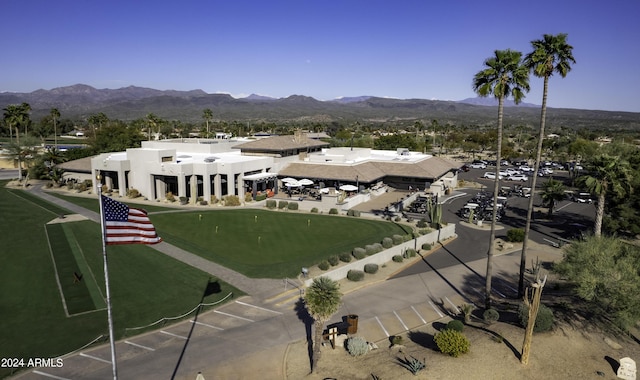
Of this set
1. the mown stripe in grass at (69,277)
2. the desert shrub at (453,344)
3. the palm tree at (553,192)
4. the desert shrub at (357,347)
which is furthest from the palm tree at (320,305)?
the palm tree at (553,192)

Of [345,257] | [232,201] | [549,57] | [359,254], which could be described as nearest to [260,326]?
[345,257]

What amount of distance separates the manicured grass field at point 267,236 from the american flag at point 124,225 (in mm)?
13774

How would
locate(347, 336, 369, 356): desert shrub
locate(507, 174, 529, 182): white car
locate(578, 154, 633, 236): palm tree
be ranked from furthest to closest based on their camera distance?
locate(507, 174, 529, 182): white car < locate(578, 154, 633, 236): palm tree < locate(347, 336, 369, 356): desert shrub

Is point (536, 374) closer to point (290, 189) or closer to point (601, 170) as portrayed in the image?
point (601, 170)

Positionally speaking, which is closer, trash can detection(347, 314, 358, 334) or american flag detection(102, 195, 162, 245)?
american flag detection(102, 195, 162, 245)

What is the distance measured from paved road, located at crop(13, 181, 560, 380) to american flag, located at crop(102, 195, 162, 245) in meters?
6.44

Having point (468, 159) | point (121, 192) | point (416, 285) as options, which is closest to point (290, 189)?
point (121, 192)

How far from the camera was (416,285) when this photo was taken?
27.9 meters

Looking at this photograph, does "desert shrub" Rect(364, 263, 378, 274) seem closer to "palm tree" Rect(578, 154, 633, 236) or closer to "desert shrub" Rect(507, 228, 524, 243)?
"desert shrub" Rect(507, 228, 524, 243)

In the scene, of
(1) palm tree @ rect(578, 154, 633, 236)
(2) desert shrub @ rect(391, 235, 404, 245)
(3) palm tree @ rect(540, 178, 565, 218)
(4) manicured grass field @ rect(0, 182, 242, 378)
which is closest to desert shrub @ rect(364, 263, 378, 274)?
(2) desert shrub @ rect(391, 235, 404, 245)

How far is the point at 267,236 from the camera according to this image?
1451 inches

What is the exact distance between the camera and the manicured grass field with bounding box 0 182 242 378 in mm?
19406

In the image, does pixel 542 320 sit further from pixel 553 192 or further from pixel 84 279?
pixel 553 192

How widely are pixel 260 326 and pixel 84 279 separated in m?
13.2
